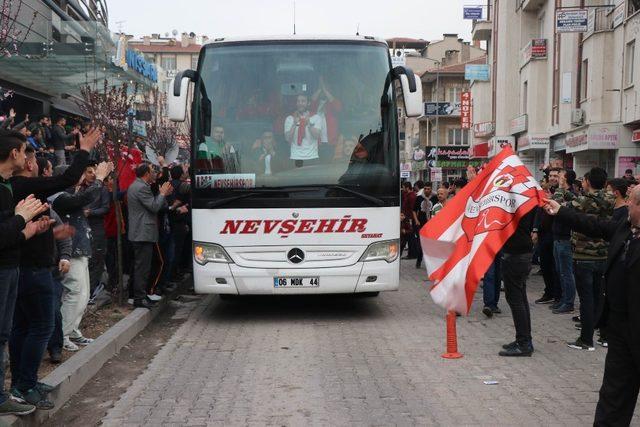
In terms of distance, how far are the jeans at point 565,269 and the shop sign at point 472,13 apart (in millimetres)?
38429

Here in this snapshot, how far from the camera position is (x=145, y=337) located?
30.9 ft

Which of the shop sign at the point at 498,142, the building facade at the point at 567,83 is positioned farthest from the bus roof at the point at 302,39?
the shop sign at the point at 498,142

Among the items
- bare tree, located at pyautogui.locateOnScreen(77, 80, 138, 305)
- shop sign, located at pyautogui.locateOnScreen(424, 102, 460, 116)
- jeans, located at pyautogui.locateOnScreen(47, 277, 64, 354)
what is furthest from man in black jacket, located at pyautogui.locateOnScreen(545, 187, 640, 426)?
shop sign, located at pyautogui.locateOnScreen(424, 102, 460, 116)

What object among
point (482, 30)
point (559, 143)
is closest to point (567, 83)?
point (559, 143)

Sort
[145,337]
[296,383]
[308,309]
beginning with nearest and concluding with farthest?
1. [296,383]
2. [145,337]
3. [308,309]

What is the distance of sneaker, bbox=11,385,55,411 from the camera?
561 centimetres

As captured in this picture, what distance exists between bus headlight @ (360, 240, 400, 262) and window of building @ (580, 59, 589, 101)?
65.5ft

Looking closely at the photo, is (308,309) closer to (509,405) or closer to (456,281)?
(456,281)

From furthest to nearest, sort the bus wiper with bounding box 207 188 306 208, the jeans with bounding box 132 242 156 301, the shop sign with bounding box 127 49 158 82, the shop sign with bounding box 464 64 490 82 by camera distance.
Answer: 1. the shop sign with bounding box 464 64 490 82
2. the shop sign with bounding box 127 49 158 82
3. the jeans with bounding box 132 242 156 301
4. the bus wiper with bounding box 207 188 306 208

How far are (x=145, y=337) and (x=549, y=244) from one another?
6.87m

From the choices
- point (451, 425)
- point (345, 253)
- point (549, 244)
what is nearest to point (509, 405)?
point (451, 425)

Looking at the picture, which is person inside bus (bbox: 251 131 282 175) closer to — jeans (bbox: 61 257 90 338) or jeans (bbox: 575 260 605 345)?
jeans (bbox: 61 257 90 338)

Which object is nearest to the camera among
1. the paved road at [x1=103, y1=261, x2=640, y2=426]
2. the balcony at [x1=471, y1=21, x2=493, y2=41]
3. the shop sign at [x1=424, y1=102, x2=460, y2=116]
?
the paved road at [x1=103, y1=261, x2=640, y2=426]

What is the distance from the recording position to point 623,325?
4.82 meters
